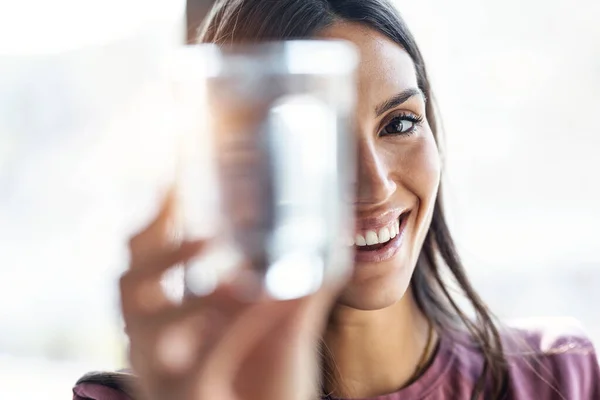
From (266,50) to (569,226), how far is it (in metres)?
0.81

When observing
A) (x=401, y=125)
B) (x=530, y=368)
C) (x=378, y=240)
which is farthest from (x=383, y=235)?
(x=530, y=368)

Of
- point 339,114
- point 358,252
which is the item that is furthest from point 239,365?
point 358,252

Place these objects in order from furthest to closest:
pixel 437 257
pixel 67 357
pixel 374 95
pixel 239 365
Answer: pixel 67 357 → pixel 437 257 → pixel 374 95 → pixel 239 365

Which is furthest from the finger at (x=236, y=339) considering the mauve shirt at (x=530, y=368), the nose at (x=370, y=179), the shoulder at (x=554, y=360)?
the shoulder at (x=554, y=360)

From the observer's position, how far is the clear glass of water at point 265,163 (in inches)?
17.4

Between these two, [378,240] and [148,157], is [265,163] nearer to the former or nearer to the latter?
[378,240]

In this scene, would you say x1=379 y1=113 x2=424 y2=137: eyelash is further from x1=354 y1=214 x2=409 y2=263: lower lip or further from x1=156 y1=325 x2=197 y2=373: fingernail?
x1=156 y1=325 x2=197 y2=373: fingernail

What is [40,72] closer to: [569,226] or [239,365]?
[239,365]

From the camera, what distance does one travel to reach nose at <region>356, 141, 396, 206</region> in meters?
0.70

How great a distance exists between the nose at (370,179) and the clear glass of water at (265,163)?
22 centimetres

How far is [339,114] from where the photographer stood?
481mm

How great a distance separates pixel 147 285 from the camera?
1.32 feet

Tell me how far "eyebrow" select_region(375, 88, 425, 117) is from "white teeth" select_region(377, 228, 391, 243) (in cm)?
12

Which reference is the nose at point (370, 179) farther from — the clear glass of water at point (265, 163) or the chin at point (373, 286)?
the clear glass of water at point (265, 163)
